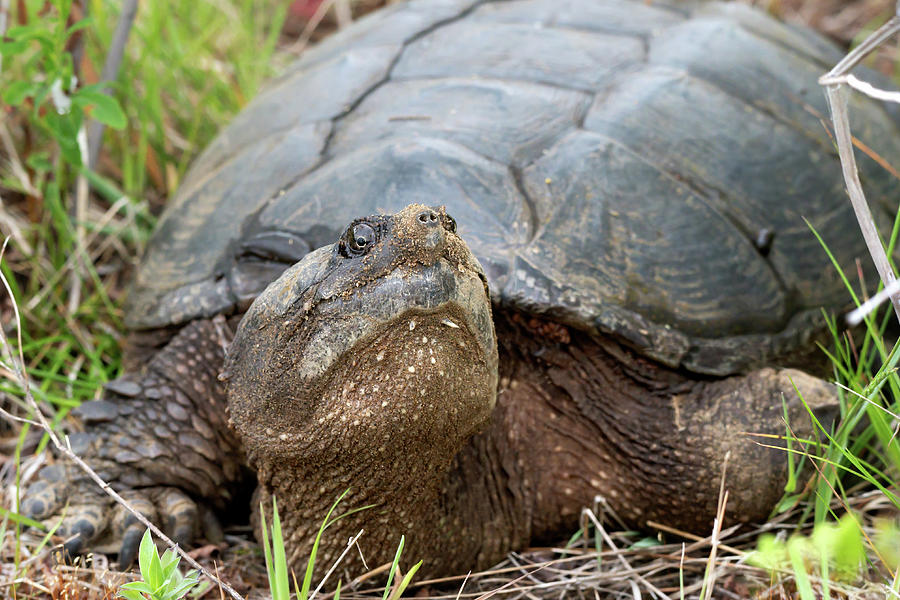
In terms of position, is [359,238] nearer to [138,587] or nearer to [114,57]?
[138,587]

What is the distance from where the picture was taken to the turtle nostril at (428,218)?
156 centimetres

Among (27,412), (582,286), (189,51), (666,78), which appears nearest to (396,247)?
(582,286)

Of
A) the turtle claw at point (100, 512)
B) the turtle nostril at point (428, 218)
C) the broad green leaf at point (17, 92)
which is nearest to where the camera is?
the turtle nostril at point (428, 218)

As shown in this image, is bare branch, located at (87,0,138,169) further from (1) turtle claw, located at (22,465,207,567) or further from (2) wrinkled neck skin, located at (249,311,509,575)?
(2) wrinkled neck skin, located at (249,311,509,575)

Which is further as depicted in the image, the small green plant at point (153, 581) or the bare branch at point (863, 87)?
the small green plant at point (153, 581)

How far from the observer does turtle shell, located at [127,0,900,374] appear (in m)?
2.35

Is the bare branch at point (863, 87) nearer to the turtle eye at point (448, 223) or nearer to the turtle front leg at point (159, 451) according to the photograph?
the turtle eye at point (448, 223)

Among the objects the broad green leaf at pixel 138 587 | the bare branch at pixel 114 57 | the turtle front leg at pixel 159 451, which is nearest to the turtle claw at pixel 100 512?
the turtle front leg at pixel 159 451

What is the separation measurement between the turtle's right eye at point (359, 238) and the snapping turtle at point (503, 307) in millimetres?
51

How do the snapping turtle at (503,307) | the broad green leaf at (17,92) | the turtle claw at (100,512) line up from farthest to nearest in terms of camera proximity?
1. the broad green leaf at (17,92)
2. the turtle claw at (100,512)
3. the snapping turtle at (503,307)

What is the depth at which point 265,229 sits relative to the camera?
96.4 inches

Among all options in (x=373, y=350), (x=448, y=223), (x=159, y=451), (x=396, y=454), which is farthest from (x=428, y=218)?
(x=159, y=451)

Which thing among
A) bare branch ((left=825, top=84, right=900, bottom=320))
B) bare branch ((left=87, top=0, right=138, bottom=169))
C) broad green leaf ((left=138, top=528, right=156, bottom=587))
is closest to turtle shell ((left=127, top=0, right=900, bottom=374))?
bare branch ((left=87, top=0, right=138, bottom=169))

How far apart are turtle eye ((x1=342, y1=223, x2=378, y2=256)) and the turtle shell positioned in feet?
2.10
